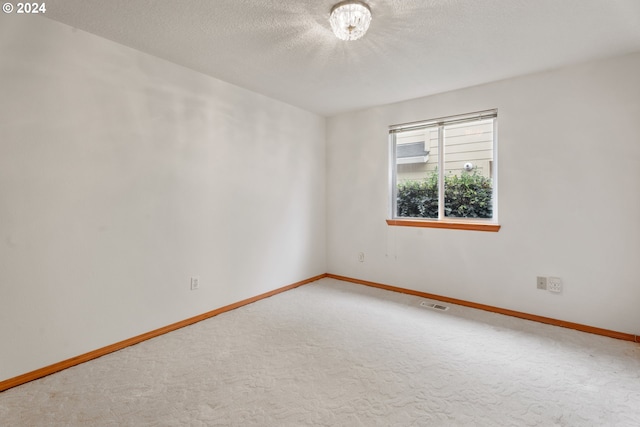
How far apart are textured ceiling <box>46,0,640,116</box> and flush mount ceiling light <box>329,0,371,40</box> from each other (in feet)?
0.17

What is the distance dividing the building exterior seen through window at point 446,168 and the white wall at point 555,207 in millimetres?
145

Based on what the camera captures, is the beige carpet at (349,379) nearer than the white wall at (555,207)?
Yes

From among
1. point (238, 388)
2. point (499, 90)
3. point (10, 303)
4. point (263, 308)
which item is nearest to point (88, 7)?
point (10, 303)

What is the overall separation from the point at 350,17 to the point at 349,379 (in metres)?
2.21

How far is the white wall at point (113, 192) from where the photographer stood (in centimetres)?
189

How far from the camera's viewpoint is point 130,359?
2.15m

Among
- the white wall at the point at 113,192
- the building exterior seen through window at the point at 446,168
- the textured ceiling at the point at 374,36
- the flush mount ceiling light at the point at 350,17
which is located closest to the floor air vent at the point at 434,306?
the building exterior seen through window at the point at 446,168

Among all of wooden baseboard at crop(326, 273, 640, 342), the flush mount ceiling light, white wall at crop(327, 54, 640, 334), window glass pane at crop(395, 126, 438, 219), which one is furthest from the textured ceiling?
wooden baseboard at crop(326, 273, 640, 342)

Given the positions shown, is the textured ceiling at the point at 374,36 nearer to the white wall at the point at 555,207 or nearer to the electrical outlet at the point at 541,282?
the white wall at the point at 555,207

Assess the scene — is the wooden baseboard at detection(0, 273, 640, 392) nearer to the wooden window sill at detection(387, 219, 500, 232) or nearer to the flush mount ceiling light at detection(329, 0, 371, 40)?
the wooden window sill at detection(387, 219, 500, 232)

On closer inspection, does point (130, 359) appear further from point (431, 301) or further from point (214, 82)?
point (431, 301)

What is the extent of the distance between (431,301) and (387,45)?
8.43ft

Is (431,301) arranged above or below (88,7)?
below

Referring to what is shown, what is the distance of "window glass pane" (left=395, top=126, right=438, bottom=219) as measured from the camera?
11.6 feet
